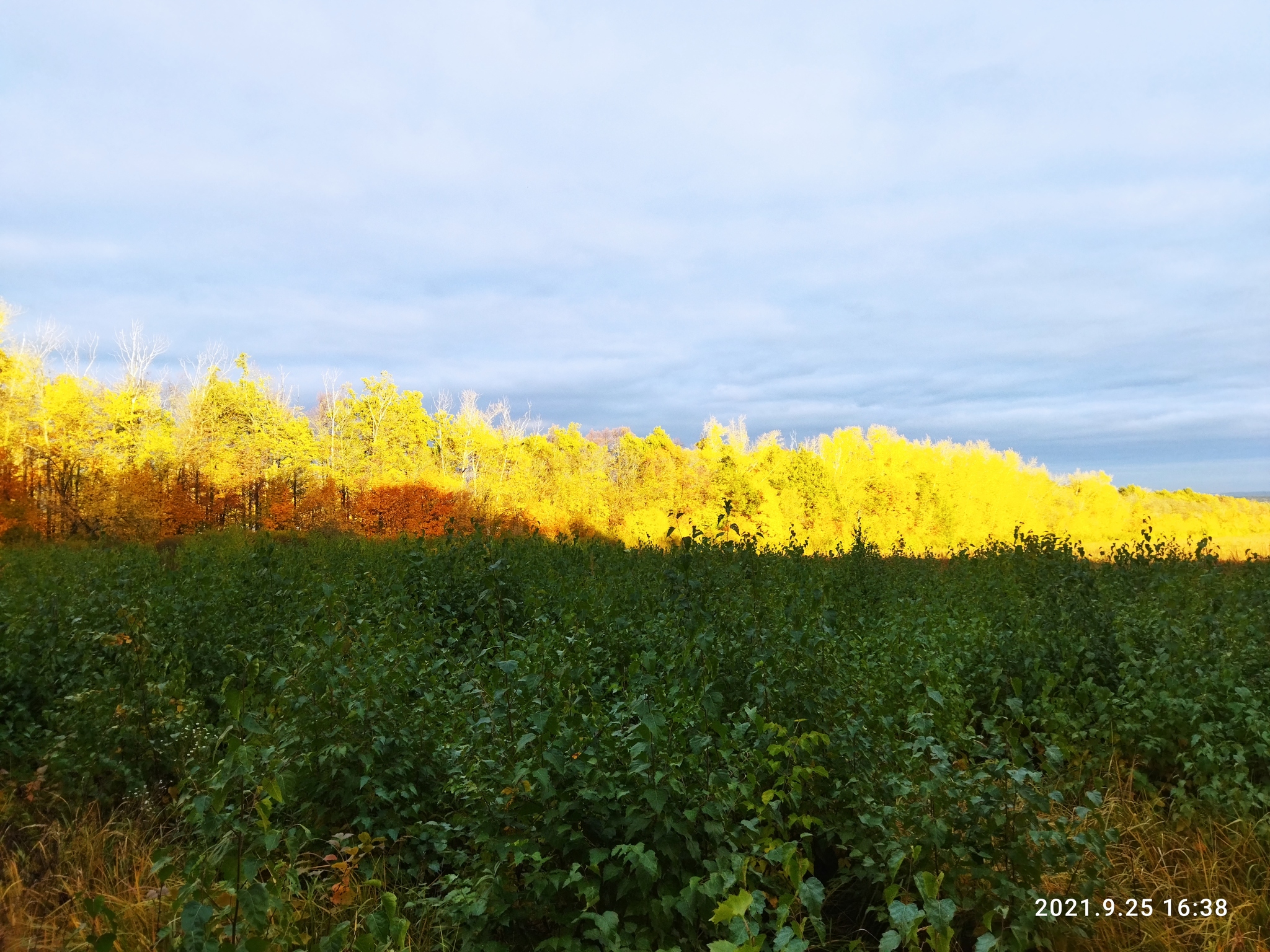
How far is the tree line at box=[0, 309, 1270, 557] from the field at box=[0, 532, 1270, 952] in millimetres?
18284

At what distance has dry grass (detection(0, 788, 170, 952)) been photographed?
9.78 ft

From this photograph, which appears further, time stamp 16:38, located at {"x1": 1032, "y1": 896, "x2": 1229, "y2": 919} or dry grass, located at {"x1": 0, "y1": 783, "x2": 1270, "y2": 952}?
dry grass, located at {"x1": 0, "y1": 783, "x2": 1270, "y2": 952}

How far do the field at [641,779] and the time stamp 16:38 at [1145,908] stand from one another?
0.05 feet

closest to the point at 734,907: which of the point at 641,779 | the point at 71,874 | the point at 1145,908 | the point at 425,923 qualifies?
the point at 641,779

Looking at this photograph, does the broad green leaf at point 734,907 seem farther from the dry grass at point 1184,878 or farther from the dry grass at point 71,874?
the dry grass at point 71,874

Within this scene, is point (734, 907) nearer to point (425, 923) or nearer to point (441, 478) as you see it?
point (425, 923)

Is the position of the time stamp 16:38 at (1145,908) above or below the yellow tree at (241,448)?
below

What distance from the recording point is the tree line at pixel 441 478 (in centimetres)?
2423

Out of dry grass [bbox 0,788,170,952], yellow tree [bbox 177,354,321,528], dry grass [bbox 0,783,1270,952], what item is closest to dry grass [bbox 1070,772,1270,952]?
dry grass [bbox 0,783,1270,952]

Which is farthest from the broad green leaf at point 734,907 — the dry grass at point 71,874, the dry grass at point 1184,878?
the dry grass at point 71,874

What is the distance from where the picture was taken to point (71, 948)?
106 inches

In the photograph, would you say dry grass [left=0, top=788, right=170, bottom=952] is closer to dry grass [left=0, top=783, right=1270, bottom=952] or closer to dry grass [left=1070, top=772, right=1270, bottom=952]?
dry grass [left=0, top=783, right=1270, bottom=952]

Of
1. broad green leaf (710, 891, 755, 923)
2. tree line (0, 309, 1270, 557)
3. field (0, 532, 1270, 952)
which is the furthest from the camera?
tree line (0, 309, 1270, 557)

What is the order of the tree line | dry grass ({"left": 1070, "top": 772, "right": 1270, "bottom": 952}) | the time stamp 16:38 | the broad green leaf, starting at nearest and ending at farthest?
the broad green leaf → the time stamp 16:38 → dry grass ({"left": 1070, "top": 772, "right": 1270, "bottom": 952}) → the tree line
